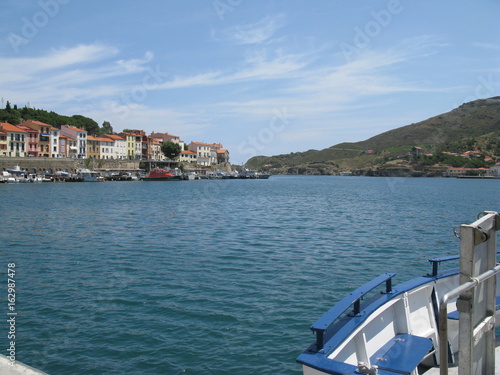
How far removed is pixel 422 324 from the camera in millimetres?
8188

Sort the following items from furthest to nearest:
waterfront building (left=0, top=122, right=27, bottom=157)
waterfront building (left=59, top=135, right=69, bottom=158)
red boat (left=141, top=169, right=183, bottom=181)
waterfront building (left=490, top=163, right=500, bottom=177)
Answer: waterfront building (left=490, top=163, right=500, bottom=177), red boat (left=141, top=169, right=183, bottom=181), waterfront building (left=59, top=135, right=69, bottom=158), waterfront building (left=0, top=122, right=27, bottom=157)

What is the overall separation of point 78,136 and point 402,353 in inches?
5058

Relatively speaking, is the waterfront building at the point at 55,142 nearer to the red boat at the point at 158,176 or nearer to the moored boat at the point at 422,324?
the red boat at the point at 158,176

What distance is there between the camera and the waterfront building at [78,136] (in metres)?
121

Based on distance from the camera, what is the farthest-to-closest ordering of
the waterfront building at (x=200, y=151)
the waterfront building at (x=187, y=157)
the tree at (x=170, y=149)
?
the waterfront building at (x=200, y=151)
the waterfront building at (x=187, y=157)
the tree at (x=170, y=149)

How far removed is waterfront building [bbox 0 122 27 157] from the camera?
9981 cm

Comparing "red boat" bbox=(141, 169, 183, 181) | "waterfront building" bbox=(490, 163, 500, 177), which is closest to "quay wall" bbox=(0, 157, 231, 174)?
"red boat" bbox=(141, 169, 183, 181)

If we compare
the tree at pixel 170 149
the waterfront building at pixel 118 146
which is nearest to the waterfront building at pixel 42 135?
the waterfront building at pixel 118 146

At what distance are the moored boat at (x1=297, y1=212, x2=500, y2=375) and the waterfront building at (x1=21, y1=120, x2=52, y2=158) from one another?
11669 centimetres

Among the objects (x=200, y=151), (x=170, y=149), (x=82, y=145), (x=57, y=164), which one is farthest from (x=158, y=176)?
(x=200, y=151)

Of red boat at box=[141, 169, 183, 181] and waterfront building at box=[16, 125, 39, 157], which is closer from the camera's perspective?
waterfront building at box=[16, 125, 39, 157]

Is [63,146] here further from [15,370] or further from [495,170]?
[495,170]

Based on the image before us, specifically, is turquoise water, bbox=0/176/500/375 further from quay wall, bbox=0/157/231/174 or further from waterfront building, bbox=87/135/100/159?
waterfront building, bbox=87/135/100/159

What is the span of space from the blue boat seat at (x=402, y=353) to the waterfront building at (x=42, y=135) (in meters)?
117
